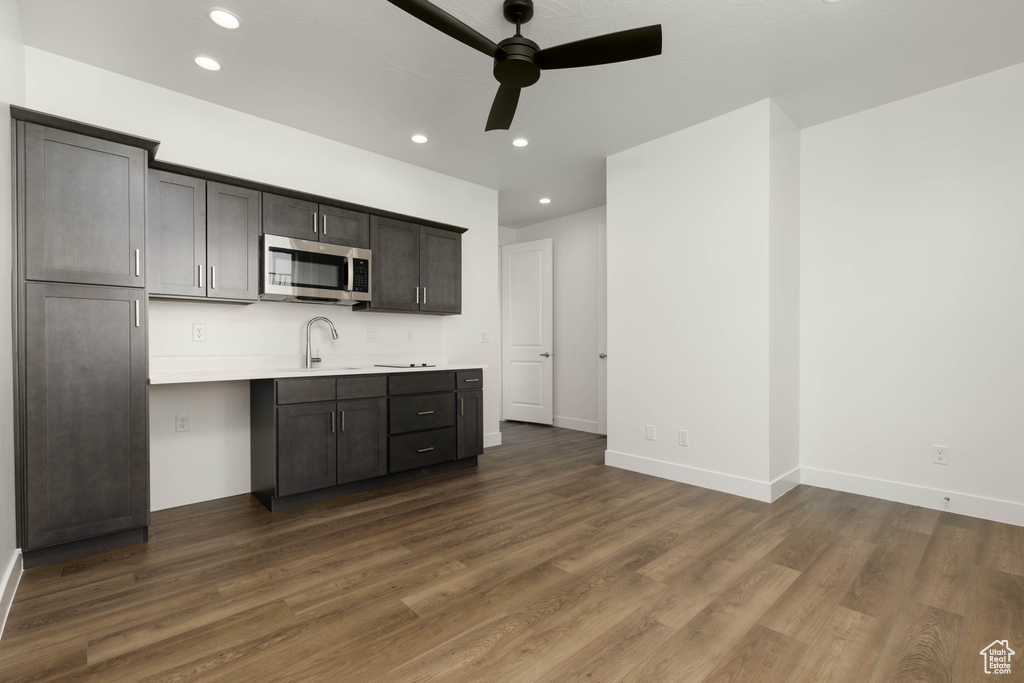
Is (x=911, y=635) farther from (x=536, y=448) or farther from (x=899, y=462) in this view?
(x=536, y=448)

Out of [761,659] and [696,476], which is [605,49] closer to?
[761,659]

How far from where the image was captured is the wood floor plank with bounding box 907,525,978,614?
2.02 meters

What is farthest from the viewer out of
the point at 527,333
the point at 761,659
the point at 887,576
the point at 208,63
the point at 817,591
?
the point at 527,333

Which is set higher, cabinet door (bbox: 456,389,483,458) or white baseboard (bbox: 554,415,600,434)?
cabinet door (bbox: 456,389,483,458)

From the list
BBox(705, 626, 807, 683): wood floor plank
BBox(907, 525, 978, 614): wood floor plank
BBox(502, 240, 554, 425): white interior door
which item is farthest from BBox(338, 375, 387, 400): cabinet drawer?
BBox(907, 525, 978, 614): wood floor plank

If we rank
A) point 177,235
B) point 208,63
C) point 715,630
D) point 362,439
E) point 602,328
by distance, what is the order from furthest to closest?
point 602,328, point 362,439, point 177,235, point 208,63, point 715,630

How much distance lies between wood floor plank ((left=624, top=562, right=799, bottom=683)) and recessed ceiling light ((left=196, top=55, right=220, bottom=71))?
367 centimetres

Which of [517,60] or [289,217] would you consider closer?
[517,60]

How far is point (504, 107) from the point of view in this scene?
252 centimetres

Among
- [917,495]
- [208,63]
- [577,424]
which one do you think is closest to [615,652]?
[917,495]

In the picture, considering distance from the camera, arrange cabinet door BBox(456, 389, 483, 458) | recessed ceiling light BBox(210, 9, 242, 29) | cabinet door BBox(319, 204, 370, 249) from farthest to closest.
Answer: cabinet door BBox(456, 389, 483, 458), cabinet door BBox(319, 204, 370, 249), recessed ceiling light BBox(210, 9, 242, 29)

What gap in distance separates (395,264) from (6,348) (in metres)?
2.40

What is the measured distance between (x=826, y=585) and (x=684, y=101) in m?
3.00

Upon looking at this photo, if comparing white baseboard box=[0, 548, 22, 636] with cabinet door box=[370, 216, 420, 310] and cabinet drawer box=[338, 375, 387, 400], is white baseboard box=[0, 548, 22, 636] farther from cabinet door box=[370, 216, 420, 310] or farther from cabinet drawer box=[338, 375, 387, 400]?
cabinet door box=[370, 216, 420, 310]
